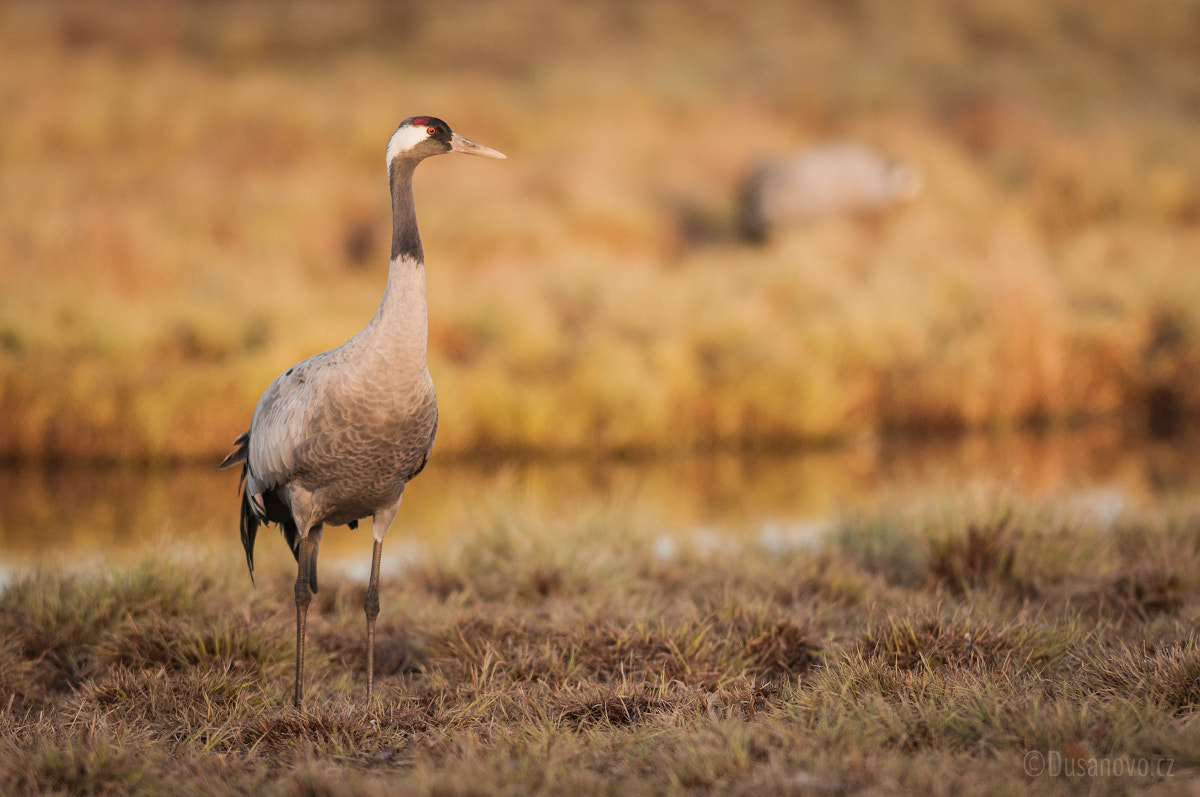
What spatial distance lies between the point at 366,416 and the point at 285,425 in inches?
17.7

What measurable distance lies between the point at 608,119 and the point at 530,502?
15.9 m

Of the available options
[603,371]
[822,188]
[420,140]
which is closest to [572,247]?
[822,188]

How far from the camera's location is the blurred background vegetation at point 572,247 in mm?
11195

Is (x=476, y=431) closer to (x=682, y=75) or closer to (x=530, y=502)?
(x=530, y=502)

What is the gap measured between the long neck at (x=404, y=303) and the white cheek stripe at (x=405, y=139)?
0.32 metres

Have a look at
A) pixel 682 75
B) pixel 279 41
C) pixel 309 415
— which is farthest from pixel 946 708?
pixel 279 41

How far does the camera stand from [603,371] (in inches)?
442

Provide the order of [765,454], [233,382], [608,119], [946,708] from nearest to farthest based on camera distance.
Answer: [946,708] < [233,382] < [765,454] < [608,119]

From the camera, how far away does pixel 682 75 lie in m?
25.9

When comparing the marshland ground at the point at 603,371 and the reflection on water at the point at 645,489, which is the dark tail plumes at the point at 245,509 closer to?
the marshland ground at the point at 603,371

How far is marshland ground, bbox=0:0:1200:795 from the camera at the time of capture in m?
3.83

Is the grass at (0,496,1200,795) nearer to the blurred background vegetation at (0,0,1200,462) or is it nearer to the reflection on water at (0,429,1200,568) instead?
the reflection on water at (0,429,1200,568)

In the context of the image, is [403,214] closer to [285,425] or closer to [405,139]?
[405,139]

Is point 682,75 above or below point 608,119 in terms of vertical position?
above
